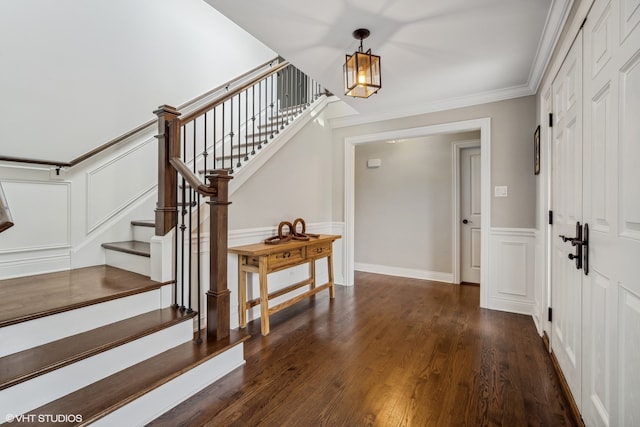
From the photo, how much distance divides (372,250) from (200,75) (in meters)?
3.63

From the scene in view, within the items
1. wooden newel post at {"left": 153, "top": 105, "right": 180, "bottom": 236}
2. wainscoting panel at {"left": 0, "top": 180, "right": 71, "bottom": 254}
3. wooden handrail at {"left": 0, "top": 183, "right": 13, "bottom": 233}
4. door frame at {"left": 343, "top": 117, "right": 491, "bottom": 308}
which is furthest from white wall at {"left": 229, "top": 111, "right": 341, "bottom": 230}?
wooden handrail at {"left": 0, "top": 183, "right": 13, "bottom": 233}

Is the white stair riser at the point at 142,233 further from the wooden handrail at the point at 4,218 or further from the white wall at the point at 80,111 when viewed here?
the wooden handrail at the point at 4,218

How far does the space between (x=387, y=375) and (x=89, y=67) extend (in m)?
3.56

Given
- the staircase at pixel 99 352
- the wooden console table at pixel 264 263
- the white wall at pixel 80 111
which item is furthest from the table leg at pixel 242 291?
the white wall at pixel 80 111

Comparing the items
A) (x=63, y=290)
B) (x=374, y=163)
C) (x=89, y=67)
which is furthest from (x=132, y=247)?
(x=374, y=163)

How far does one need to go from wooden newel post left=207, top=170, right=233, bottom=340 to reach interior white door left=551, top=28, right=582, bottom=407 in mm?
2062

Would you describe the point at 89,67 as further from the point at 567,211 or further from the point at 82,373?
the point at 567,211

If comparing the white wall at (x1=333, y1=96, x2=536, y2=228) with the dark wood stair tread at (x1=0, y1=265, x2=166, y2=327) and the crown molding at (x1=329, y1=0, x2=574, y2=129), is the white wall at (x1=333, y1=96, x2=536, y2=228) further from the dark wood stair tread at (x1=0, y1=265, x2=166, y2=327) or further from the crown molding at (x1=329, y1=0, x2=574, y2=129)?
the dark wood stair tread at (x1=0, y1=265, x2=166, y2=327)

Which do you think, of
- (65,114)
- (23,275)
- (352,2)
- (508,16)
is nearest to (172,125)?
(65,114)

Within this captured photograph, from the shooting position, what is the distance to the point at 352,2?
1821 millimetres

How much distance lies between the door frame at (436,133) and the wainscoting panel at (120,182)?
95.0 inches

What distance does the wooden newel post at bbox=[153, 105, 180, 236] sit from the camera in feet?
6.88

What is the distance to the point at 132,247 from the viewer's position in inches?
99.6

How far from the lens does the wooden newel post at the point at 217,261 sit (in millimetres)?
1965
